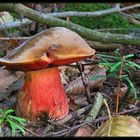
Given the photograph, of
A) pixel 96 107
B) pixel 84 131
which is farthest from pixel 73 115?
pixel 84 131

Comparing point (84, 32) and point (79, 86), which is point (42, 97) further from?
point (84, 32)

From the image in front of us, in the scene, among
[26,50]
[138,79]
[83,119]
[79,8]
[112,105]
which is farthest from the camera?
[79,8]

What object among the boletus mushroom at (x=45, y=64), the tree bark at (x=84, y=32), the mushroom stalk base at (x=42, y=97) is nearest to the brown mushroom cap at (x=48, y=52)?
the boletus mushroom at (x=45, y=64)

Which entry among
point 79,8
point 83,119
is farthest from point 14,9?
point 79,8

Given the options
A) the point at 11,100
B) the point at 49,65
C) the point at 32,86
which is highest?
the point at 49,65

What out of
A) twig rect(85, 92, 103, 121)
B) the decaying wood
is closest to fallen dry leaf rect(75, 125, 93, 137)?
twig rect(85, 92, 103, 121)

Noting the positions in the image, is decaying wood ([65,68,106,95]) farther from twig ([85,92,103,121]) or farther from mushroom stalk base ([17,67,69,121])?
mushroom stalk base ([17,67,69,121])

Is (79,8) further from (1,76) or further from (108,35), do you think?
(1,76)
